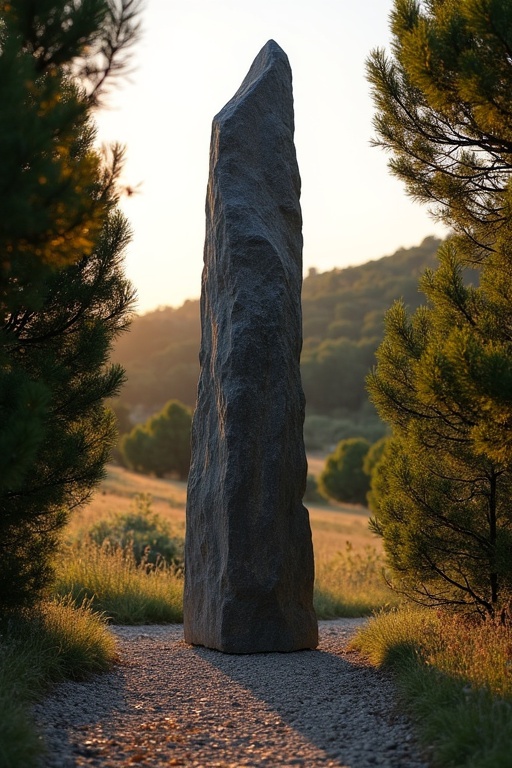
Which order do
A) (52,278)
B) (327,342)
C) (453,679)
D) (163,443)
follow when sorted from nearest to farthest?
(453,679), (52,278), (163,443), (327,342)

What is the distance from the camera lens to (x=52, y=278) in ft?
18.8

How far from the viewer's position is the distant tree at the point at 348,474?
3177 centimetres

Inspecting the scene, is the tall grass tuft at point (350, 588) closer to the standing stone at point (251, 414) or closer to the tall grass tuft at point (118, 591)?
the tall grass tuft at point (118, 591)

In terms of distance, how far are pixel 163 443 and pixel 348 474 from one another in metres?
8.50

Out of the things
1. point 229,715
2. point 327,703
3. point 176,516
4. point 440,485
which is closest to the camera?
point 229,715

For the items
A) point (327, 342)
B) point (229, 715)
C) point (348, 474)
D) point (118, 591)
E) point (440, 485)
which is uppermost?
point (327, 342)

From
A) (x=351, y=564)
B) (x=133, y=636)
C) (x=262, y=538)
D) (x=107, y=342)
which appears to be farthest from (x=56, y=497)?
(x=351, y=564)

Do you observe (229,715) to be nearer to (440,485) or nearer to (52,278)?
(440,485)

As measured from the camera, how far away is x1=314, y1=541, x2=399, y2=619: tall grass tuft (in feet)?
33.5

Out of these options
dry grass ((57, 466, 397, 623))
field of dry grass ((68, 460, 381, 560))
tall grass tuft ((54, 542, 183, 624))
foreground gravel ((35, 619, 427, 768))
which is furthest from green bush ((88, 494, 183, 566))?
foreground gravel ((35, 619, 427, 768))

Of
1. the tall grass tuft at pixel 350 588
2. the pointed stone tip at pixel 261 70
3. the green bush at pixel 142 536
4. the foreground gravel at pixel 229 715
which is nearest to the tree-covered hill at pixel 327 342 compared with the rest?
the tall grass tuft at pixel 350 588

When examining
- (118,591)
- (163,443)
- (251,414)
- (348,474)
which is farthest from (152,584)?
(163,443)

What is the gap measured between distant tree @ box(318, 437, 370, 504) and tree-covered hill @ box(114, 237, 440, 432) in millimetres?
17572

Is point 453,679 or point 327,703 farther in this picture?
point 327,703
